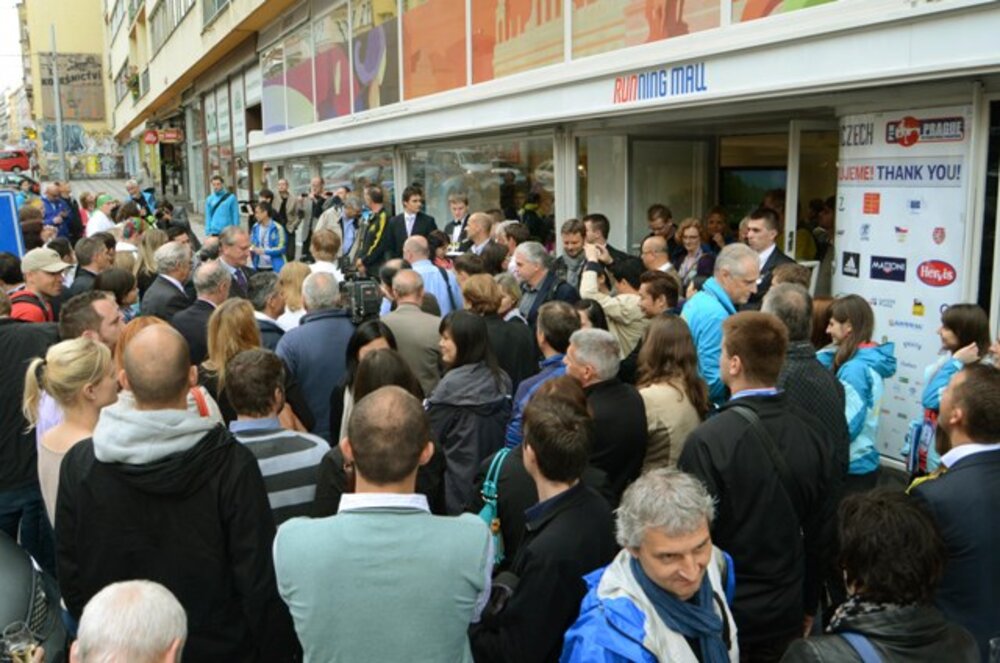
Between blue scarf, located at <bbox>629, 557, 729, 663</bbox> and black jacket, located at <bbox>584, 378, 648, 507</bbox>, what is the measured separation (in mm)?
1323

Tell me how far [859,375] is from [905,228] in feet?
6.11

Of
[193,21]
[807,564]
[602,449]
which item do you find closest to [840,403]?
[807,564]

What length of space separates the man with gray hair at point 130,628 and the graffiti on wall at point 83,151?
82.2 meters

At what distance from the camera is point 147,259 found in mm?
8375

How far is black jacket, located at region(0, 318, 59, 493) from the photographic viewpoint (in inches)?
178

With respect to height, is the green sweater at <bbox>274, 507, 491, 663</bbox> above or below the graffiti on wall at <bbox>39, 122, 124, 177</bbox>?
below

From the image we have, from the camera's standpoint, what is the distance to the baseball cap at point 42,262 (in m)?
6.30

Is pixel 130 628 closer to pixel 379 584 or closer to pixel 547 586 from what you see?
pixel 379 584

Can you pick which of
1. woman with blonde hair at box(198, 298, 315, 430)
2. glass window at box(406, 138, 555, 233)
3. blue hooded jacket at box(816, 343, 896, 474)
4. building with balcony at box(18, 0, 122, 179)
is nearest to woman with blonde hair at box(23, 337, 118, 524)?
woman with blonde hair at box(198, 298, 315, 430)

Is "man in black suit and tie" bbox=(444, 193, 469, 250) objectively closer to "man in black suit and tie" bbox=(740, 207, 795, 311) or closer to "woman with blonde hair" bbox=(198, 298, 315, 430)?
"man in black suit and tie" bbox=(740, 207, 795, 311)

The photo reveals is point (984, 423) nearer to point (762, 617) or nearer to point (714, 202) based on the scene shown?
point (762, 617)

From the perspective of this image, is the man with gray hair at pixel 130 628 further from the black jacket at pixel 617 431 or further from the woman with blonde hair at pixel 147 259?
the woman with blonde hair at pixel 147 259

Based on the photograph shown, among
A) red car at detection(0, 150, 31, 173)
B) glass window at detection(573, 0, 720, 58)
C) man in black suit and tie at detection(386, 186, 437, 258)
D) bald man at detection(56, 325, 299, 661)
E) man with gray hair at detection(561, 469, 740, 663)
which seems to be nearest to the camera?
man with gray hair at detection(561, 469, 740, 663)

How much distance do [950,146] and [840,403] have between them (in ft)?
8.30
